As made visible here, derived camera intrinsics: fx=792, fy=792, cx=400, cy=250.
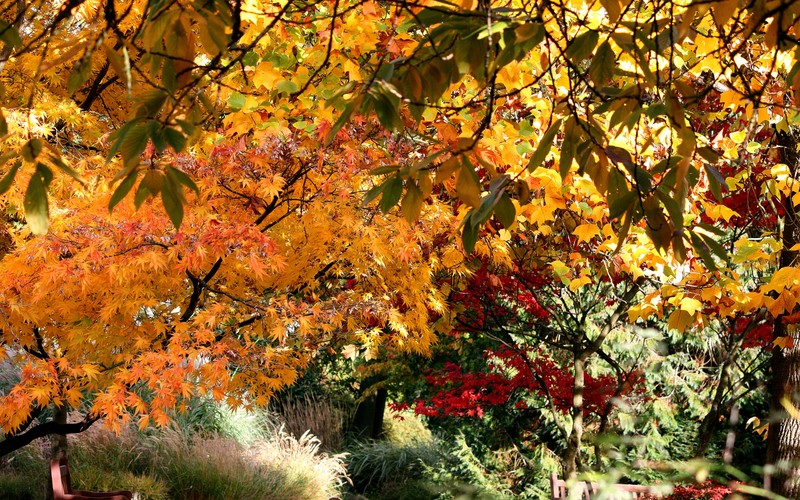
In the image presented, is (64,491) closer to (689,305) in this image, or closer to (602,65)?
(689,305)

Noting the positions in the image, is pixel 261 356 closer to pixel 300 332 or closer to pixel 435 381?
pixel 300 332

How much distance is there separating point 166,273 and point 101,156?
31.2 inches

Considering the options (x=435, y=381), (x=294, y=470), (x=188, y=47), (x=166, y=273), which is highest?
(x=188, y=47)

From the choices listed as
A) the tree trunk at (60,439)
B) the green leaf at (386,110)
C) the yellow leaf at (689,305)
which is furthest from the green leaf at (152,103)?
the tree trunk at (60,439)

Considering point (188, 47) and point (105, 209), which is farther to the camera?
point (105, 209)

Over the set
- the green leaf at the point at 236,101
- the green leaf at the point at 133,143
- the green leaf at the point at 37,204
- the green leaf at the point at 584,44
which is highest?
the green leaf at the point at 236,101

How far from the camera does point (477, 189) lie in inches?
54.1

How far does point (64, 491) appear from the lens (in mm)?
5133

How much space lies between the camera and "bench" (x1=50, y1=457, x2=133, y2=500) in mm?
4793

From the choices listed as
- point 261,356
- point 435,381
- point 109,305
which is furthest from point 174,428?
point 109,305

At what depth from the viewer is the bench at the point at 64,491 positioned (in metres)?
4.79

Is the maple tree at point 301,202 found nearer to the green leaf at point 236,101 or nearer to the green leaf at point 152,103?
the green leaf at point 236,101

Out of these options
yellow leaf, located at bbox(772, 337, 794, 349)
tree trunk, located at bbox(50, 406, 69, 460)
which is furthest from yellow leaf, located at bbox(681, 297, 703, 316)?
tree trunk, located at bbox(50, 406, 69, 460)

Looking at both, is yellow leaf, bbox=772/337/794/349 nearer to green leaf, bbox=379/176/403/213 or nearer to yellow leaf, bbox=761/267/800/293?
yellow leaf, bbox=761/267/800/293
